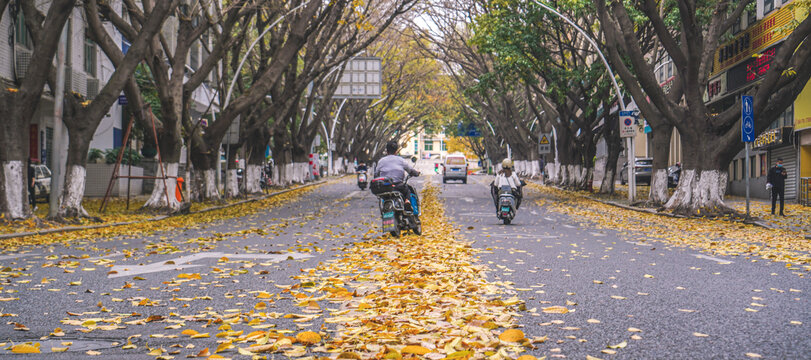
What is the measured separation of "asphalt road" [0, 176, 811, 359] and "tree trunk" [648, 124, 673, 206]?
10121mm

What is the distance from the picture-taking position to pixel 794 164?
2948 cm

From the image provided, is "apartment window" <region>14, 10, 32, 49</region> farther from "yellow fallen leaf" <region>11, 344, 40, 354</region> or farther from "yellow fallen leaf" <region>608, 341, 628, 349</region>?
"yellow fallen leaf" <region>608, 341, 628, 349</region>

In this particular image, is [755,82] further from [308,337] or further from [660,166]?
[308,337]

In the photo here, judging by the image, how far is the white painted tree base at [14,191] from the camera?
52.7 feet

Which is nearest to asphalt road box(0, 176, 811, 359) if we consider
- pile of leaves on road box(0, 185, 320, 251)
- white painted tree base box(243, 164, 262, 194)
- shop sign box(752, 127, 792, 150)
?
pile of leaves on road box(0, 185, 320, 251)

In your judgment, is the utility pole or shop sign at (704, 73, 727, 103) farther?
shop sign at (704, 73, 727, 103)

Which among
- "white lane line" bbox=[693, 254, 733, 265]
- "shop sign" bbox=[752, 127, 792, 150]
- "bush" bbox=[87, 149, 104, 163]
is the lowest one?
"white lane line" bbox=[693, 254, 733, 265]

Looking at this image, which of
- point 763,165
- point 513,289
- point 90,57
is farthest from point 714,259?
point 90,57

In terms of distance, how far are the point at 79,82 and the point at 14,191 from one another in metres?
12.0

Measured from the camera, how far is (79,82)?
2725 centimetres

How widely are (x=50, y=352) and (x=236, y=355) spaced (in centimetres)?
117

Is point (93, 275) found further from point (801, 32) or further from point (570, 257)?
point (801, 32)

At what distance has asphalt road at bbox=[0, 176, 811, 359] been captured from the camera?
5.35 metres

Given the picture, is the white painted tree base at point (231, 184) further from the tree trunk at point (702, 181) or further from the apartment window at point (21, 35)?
the tree trunk at point (702, 181)
